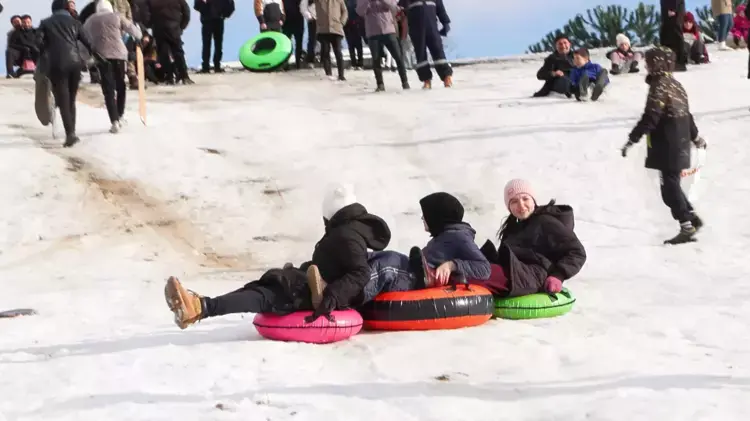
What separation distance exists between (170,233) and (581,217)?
366 cm

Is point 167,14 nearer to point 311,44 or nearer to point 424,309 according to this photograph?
point 311,44

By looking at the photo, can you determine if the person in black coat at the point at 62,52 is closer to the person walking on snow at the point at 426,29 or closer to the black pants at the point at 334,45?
the person walking on snow at the point at 426,29

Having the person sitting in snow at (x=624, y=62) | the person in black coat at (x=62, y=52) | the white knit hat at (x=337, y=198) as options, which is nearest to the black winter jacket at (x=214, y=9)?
the person in black coat at (x=62, y=52)

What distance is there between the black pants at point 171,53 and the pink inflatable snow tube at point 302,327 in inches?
421

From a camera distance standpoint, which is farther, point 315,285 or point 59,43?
point 59,43

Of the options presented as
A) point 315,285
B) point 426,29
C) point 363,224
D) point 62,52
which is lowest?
point 315,285

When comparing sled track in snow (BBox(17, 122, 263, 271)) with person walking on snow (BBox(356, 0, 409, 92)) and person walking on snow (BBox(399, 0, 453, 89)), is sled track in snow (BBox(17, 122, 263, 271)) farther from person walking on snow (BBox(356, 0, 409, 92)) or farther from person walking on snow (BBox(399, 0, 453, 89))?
person walking on snow (BBox(399, 0, 453, 89))

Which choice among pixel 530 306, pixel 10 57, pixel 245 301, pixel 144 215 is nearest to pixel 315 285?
pixel 245 301

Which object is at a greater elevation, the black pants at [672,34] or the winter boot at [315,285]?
A: the black pants at [672,34]

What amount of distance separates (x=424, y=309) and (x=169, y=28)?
10790 mm

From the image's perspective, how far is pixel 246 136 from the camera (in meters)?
11.1

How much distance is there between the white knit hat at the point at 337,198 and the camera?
4.84 metres

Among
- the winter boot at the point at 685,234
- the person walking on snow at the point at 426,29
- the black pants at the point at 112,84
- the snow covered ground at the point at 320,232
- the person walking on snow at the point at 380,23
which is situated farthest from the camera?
the person walking on snow at the point at 426,29

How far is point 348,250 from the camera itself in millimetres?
4738
